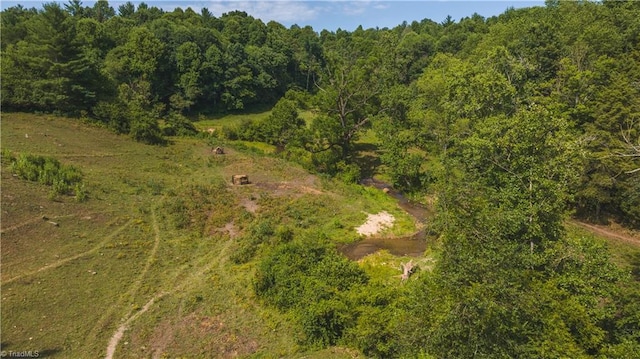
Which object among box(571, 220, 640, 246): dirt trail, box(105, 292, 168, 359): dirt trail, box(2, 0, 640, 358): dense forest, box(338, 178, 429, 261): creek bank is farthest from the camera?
box(571, 220, 640, 246): dirt trail

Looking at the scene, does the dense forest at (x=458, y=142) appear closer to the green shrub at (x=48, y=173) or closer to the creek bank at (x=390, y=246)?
the creek bank at (x=390, y=246)

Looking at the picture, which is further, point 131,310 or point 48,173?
point 48,173

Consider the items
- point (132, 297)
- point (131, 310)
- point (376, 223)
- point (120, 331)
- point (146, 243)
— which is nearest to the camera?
point (120, 331)

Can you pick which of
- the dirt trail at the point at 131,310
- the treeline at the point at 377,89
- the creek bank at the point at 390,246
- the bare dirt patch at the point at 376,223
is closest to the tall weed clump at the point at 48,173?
the dirt trail at the point at 131,310

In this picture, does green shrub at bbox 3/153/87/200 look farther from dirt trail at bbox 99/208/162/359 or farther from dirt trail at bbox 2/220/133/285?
dirt trail at bbox 99/208/162/359

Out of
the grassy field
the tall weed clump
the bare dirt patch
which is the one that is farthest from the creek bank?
the tall weed clump

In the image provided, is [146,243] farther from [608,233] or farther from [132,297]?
[608,233]

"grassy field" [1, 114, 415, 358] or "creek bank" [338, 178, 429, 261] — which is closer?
"grassy field" [1, 114, 415, 358]

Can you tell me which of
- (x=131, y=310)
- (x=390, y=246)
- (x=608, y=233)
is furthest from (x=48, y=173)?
(x=608, y=233)
